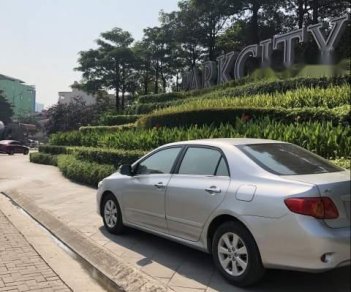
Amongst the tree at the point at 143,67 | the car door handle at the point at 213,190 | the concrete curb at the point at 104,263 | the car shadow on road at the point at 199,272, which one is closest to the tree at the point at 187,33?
the tree at the point at 143,67

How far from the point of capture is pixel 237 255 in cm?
496

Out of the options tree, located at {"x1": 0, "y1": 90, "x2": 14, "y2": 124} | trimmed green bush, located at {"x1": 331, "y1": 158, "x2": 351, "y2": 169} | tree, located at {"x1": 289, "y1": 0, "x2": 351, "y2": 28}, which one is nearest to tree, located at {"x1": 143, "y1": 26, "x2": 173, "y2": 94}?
tree, located at {"x1": 289, "y1": 0, "x2": 351, "y2": 28}

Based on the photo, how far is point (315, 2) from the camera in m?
36.7

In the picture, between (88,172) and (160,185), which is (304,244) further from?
(88,172)

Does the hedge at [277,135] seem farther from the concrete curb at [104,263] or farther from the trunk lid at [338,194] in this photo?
the concrete curb at [104,263]

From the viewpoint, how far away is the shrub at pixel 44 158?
956 inches

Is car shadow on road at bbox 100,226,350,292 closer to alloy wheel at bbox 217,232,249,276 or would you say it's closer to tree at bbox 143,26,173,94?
alloy wheel at bbox 217,232,249,276

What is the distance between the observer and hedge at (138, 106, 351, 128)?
11.5 m

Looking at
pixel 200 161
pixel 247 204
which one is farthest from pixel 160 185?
pixel 247 204

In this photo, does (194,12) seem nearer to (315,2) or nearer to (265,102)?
(315,2)

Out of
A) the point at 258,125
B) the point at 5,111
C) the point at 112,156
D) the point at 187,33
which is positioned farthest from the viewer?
the point at 5,111

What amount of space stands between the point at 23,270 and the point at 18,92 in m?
131

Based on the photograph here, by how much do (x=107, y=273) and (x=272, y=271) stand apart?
1.83 meters

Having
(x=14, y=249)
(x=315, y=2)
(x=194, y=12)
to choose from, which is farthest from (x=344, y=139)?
(x=194, y=12)
